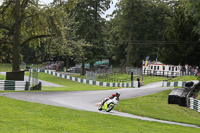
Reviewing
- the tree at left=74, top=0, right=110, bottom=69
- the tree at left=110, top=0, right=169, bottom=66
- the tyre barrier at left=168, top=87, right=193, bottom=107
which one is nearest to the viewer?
the tyre barrier at left=168, top=87, right=193, bottom=107

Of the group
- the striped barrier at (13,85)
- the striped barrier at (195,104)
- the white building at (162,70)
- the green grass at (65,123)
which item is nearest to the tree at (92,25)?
the white building at (162,70)

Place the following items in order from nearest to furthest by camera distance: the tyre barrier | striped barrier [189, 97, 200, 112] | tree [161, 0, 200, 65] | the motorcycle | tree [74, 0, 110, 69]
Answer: the motorcycle
striped barrier [189, 97, 200, 112]
the tyre barrier
tree [161, 0, 200, 65]
tree [74, 0, 110, 69]

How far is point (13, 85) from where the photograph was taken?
24.6m

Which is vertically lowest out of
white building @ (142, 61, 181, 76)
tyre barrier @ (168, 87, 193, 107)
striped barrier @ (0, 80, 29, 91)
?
tyre barrier @ (168, 87, 193, 107)

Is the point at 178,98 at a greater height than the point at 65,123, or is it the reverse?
the point at 65,123

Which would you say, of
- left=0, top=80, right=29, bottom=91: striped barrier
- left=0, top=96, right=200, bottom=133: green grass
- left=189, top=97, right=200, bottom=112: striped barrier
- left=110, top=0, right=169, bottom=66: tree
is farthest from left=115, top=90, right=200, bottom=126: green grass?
left=110, top=0, right=169, bottom=66: tree

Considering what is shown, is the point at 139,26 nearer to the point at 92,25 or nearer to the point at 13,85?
the point at 92,25

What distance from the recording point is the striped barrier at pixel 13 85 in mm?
23828

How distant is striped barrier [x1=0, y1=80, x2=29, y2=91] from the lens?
23.8 meters

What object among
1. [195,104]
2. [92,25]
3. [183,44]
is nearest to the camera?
[195,104]

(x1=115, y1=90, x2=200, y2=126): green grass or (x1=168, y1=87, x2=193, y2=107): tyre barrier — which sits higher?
(x1=168, y1=87, x2=193, y2=107): tyre barrier

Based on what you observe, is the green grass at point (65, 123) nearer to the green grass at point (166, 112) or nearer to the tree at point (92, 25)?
the green grass at point (166, 112)

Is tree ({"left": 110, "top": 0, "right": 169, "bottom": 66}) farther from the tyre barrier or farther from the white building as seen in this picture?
the tyre barrier

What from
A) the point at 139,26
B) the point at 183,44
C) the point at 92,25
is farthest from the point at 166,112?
the point at 139,26
